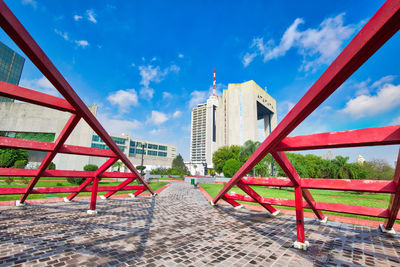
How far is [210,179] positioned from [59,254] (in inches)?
1411

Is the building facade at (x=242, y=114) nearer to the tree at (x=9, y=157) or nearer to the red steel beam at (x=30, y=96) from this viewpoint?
the tree at (x=9, y=157)

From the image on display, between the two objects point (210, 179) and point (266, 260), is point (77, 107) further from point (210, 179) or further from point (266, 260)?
point (210, 179)

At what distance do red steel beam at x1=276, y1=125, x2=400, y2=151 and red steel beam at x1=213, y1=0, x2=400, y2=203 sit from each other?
827mm

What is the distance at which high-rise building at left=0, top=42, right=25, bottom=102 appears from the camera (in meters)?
79.2

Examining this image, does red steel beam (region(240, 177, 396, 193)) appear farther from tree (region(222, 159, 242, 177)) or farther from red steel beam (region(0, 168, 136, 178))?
tree (region(222, 159, 242, 177))

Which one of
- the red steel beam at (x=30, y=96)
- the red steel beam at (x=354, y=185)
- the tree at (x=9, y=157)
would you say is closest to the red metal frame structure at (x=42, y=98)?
the red steel beam at (x=30, y=96)

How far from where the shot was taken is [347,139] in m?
3.04

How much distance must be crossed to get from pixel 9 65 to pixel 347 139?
406 feet

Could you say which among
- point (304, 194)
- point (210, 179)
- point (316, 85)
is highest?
point (316, 85)

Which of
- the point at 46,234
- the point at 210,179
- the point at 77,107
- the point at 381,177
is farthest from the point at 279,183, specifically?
the point at 381,177

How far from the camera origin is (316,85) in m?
2.34

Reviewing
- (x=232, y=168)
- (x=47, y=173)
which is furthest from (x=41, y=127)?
(x=47, y=173)

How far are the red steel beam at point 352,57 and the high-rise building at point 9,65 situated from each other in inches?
4443

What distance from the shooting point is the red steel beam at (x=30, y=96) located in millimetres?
3238
